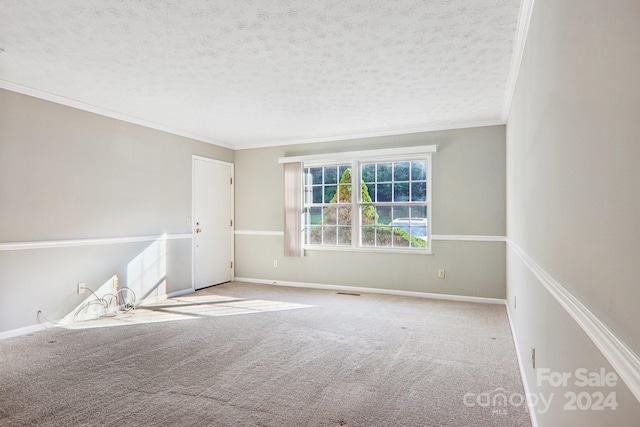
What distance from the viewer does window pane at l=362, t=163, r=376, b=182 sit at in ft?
18.6

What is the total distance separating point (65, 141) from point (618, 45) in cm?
481

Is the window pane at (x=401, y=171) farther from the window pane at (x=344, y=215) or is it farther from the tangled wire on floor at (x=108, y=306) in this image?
the tangled wire on floor at (x=108, y=306)

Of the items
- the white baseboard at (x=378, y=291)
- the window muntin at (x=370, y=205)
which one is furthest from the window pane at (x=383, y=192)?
the white baseboard at (x=378, y=291)

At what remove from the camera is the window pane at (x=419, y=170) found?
536 centimetres

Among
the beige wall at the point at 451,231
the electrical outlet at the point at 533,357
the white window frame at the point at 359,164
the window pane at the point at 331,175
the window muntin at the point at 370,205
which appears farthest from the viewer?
the window pane at the point at 331,175

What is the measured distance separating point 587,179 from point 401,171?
4.49m

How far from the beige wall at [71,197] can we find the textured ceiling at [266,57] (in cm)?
31

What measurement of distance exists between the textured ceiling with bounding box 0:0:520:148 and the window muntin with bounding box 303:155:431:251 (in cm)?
98

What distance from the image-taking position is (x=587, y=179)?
3.48 feet

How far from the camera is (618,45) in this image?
0.82 m

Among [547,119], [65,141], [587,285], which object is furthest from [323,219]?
[587,285]

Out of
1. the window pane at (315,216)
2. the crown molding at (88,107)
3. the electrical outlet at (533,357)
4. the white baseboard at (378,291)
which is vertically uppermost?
the crown molding at (88,107)

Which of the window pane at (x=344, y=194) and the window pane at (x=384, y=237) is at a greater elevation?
the window pane at (x=344, y=194)

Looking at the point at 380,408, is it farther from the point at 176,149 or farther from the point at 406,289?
the point at 176,149
